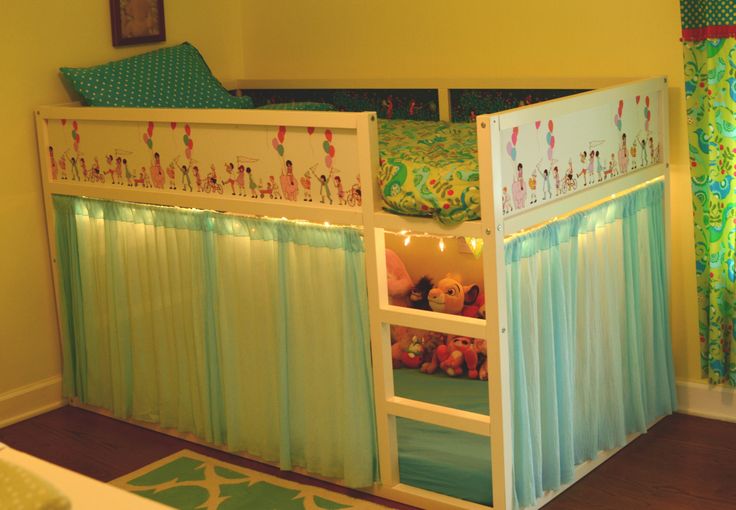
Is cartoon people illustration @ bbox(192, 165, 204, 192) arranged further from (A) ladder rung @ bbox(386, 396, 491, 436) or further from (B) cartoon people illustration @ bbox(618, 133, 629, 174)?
(B) cartoon people illustration @ bbox(618, 133, 629, 174)

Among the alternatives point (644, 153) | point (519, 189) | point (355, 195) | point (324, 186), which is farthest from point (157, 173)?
point (644, 153)

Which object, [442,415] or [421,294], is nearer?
[442,415]

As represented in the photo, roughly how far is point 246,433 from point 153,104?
122cm

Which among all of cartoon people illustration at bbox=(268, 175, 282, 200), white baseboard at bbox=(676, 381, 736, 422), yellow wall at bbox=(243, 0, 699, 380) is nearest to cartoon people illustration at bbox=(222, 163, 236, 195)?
cartoon people illustration at bbox=(268, 175, 282, 200)

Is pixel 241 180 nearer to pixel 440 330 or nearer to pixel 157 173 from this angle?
pixel 157 173

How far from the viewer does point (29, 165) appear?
3.52 metres

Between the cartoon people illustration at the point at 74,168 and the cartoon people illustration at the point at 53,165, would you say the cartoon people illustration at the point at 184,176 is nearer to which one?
the cartoon people illustration at the point at 74,168

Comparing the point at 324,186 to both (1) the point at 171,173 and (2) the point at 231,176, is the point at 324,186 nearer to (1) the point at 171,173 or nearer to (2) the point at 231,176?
(2) the point at 231,176

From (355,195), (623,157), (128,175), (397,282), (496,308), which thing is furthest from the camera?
(397,282)

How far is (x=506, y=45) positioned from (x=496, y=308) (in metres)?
1.30

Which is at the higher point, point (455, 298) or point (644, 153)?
point (644, 153)

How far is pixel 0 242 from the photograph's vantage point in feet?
11.4

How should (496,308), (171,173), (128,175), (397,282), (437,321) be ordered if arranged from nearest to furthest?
1. (496,308)
2. (437,321)
3. (171,173)
4. (128,175)
5. (397,282)

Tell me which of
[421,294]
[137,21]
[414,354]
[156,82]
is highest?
[137,21]
